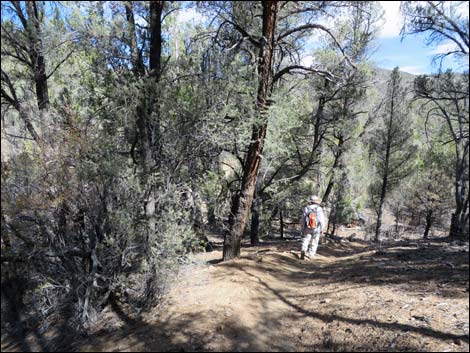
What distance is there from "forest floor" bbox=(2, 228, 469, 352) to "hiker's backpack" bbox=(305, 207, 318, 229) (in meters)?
1.65

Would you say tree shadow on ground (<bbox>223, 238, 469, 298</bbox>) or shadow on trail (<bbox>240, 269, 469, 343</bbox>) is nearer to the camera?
shadow on trail (<bbox>240, 269, 469, 343</bbox>)

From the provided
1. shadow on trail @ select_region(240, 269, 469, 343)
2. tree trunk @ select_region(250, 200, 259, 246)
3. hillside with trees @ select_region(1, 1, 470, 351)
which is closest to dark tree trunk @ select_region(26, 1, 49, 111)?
hillside with trees @ select_region(1, 1, 470, 351)

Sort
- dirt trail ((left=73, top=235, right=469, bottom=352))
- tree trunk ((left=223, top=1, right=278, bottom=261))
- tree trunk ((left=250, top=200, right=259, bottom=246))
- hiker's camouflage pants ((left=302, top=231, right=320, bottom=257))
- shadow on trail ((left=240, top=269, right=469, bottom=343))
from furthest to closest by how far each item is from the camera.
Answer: tree trunk ((left=250, top=200, right=259, bottom=246)), hiker's camouflage pants ((left=302, top=231, right=320, bottom=257)), tree trunk ((left=223, top=1, right=278, bottom=261)), dirt trail ((left=73, top=235, right=469, bottom=352)), shadow on trail ((left=240, top=269, right=469, bottom=343))

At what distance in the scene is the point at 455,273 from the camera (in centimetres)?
502

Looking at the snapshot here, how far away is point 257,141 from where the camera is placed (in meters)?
7.04

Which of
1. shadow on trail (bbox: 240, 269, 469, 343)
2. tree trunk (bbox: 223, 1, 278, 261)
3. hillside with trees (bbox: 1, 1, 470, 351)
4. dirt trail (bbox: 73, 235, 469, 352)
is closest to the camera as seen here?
shadow on trail (bbox: 240, 269, 469, 343)

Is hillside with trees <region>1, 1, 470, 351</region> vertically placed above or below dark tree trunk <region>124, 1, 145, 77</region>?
below

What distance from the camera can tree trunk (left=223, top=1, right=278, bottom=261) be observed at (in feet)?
21.9

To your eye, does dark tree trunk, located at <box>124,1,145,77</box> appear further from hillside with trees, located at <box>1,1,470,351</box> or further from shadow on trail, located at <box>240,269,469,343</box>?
shadow on trail, located at <box>240,269,469,343</box>

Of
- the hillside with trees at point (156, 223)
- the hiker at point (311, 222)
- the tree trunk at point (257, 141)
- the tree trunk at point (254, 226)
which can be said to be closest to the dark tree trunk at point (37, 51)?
the hillside with trees at point (156, 223)

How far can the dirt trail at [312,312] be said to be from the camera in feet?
11.9

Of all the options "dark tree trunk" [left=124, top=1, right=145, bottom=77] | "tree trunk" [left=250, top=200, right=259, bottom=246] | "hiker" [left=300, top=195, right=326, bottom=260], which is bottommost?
"tree trunk" [left=250, top=200, right=259, bottom=246]

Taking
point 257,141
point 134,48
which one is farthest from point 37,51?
point 257,141

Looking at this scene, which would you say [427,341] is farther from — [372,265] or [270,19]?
[270,19]
